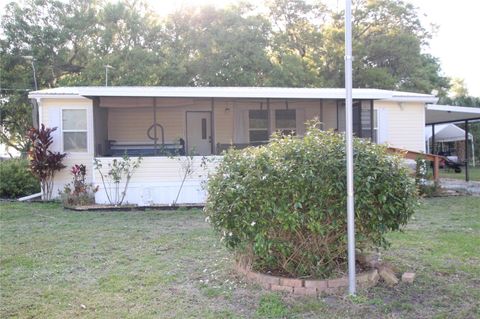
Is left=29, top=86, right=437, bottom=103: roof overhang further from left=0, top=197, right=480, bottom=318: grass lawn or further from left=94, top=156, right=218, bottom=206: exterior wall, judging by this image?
left=0, top=197, right=480, bottom=318: grass lawn

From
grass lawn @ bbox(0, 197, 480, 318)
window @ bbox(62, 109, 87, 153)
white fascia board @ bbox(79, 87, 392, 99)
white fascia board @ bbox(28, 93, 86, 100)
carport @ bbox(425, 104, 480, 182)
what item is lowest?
grass lawn @ bbox(0, 197, 480, 318)

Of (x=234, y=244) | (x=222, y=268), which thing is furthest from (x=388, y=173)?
(x=222, y=268)

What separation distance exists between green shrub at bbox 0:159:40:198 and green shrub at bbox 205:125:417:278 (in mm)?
9341

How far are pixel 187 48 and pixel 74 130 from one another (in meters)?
11.9

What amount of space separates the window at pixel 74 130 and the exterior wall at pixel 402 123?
8.09 m

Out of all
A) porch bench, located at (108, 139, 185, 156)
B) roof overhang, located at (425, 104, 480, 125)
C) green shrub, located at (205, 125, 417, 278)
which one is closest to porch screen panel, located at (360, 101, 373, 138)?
roof overhang, located at (425, 104, 480, 125)

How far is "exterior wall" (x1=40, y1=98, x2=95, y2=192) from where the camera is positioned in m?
11.5

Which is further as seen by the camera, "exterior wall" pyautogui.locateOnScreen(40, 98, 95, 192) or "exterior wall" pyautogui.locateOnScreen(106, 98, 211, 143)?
"exterior wall" pyautogui.locateOnScreen(106, 98, 211, 143)

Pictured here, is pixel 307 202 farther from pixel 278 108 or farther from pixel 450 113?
pixel 450 113

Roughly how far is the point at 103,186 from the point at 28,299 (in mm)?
6460

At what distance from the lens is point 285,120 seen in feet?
45.8

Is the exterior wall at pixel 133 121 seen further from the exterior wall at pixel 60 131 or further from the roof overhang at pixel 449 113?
the roof overhang at pixel 449 113

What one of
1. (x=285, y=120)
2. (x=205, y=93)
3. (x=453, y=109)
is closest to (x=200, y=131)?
(x=285, y=120)

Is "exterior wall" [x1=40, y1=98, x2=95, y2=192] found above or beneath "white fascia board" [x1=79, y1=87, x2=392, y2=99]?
beneath
